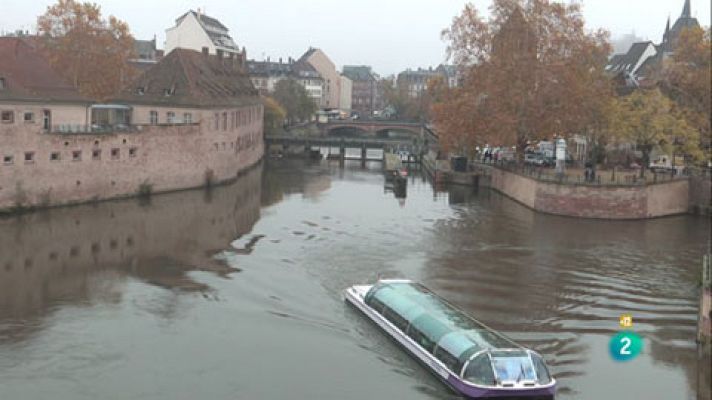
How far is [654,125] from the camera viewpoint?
49281 mm

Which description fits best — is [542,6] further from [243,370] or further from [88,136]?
[243,370]

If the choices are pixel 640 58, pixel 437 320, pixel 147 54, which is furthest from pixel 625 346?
pixel 147 54

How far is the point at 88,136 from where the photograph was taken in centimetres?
4569

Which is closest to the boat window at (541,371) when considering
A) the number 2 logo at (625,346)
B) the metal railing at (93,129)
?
the number 2 logo at (625,346)

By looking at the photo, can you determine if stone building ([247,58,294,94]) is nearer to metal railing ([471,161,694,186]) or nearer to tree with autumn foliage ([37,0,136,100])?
tree with autumn foliage ([37,0,136,100])

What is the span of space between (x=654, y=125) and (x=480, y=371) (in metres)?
33.0

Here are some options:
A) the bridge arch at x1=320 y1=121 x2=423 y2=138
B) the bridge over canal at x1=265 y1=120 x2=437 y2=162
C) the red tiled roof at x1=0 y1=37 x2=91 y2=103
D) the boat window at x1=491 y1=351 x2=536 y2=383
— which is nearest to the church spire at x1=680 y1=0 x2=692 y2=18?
the bridge over canal at x1=265 y1=120 x2=437 y2=162

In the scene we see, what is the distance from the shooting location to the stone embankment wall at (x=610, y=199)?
1877 inches

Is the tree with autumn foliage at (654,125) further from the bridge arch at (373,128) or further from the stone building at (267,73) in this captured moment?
the stone building at (267,73)

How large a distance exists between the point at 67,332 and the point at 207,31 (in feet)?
264

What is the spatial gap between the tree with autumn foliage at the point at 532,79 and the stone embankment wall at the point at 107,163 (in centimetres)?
1588

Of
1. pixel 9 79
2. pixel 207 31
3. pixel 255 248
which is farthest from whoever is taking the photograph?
pixel 207 31

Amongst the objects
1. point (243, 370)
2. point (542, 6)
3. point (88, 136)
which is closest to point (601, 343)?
point (243, 370)

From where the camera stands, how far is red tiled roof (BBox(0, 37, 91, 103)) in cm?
4281
